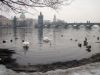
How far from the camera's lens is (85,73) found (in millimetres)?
9852

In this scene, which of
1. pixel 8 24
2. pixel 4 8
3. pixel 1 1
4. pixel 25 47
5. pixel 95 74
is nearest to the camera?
pixel 95 74

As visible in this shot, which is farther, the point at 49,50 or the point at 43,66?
the point at 49,50

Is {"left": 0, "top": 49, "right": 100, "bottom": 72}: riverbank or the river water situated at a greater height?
{"left": 0, "top": 49, "right": 100, "bottom": 72}: riverbank

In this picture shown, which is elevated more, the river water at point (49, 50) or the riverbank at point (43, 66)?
the riverbank at point (43, 66)

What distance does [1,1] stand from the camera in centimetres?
1424

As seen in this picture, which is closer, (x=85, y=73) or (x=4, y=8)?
(x=85, y=73)

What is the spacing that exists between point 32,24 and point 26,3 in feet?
607

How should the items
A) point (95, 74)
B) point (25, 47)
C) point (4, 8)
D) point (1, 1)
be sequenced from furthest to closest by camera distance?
point (25, 47), point (4, 8), point (1, 1), point (95, 74)

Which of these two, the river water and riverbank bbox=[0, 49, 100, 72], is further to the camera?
the river water

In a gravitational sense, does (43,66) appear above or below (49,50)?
above

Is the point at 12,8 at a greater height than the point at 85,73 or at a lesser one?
greater

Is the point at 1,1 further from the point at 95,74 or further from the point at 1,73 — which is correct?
the point at 95,74

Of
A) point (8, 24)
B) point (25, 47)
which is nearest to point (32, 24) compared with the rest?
point (8, 24)

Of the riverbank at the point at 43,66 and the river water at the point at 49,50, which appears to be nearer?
the riverbank at the point at 43,66
